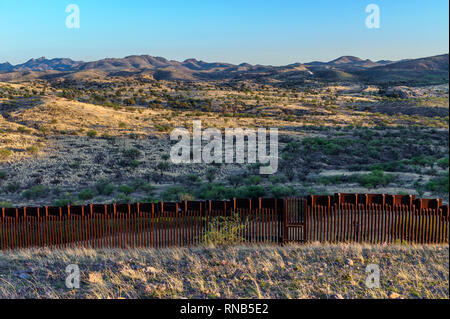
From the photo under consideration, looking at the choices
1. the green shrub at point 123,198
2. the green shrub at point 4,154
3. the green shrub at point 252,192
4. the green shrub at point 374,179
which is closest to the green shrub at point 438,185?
the green shrub at point 374,179

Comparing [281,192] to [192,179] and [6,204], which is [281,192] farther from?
[6,204]

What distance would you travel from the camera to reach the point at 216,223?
33.1 feet

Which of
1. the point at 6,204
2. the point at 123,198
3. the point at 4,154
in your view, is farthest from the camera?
the point at 4,154

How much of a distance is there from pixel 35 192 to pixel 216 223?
1205cm

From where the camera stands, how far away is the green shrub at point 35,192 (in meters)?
17.8

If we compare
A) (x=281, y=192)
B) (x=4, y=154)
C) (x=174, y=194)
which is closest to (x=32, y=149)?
(x=4, y=154)

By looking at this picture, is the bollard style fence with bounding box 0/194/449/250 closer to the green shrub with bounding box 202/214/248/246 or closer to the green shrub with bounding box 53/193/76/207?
the green shrub with bounding box 202/214/248/246

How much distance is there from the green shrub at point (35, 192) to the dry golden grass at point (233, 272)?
8955 mm

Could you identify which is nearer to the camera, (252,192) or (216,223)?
(216,223)

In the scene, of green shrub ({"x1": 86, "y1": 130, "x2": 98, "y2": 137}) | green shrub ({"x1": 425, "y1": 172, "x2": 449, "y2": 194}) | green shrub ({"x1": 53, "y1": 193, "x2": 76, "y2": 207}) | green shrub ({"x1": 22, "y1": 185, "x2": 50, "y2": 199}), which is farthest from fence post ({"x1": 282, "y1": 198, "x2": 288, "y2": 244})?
green shrub ({"x1": 86, "y1": 130, "x2": 98, "y2": 137})

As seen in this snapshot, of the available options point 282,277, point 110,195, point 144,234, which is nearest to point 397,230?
point 282,277

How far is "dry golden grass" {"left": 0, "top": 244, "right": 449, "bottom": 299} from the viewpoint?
7.12 m

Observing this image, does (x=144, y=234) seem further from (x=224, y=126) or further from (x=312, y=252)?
(x=224, y=126)
